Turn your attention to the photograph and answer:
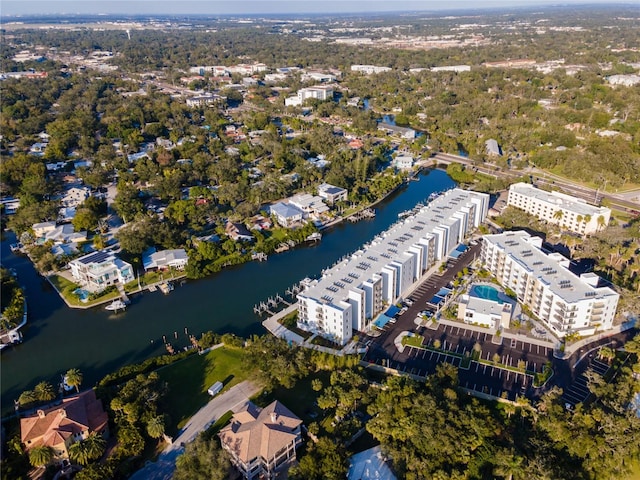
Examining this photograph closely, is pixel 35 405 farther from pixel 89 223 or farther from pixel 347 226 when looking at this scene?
pixel 347 226

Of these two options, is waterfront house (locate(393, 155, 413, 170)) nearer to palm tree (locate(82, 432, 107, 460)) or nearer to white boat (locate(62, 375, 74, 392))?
white boat (locate(62, 375, 74, 392))

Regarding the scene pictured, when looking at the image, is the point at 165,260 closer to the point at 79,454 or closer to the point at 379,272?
the point at 379,272

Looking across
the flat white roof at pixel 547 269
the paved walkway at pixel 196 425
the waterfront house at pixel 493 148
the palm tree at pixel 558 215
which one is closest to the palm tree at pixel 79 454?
the paved walkway at pixel 196 425

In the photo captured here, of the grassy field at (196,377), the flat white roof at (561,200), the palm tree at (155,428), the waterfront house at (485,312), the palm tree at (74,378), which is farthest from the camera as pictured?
the flat white roof at (561,200)

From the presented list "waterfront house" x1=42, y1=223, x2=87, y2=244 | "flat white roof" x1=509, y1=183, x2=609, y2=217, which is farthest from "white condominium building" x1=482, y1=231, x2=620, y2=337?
"waterfront house" x1=42, y1=223, x2=87, y2=244

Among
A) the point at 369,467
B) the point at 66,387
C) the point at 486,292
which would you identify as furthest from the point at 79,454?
the point at 486,292

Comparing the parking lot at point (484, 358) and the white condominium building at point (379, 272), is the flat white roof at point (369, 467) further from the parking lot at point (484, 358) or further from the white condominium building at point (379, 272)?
the white condominium building at point (379, 272)
